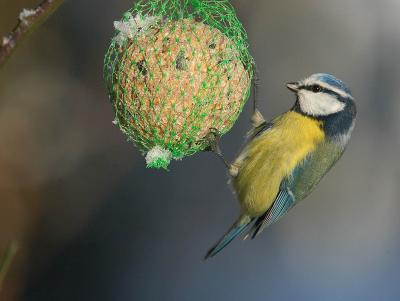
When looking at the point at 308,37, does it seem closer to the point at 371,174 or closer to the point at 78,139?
the point at 371,174

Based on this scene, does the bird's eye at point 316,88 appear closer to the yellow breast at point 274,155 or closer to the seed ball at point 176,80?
the yellow breast at point 274,155

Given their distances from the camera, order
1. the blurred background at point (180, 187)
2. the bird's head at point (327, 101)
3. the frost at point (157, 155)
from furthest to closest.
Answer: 1. the blurred background at point (180, 187)
2. the bird's head at point (327, 101)
3. the frost at point (157, 155)

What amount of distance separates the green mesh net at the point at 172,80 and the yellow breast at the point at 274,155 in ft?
1.40

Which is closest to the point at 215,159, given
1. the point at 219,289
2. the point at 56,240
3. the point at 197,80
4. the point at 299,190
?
the point at 219,289

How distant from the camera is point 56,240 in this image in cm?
508

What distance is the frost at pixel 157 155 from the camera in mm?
2678

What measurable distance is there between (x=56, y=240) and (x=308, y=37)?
8.62 feet

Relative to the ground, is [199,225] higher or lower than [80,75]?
lower

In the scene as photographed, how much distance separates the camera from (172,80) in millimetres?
2520

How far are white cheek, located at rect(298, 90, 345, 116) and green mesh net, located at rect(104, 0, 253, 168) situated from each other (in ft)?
1.33

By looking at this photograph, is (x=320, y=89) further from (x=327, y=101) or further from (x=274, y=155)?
(x=274, y=155)

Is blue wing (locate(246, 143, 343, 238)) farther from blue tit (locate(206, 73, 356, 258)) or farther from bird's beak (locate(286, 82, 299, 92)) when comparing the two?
bird's beak (locate(286, 82, 299, 92))

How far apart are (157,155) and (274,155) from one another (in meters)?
0.67

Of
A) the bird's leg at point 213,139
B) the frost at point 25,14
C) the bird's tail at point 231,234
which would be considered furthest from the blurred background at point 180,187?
the frost at point 25,14
